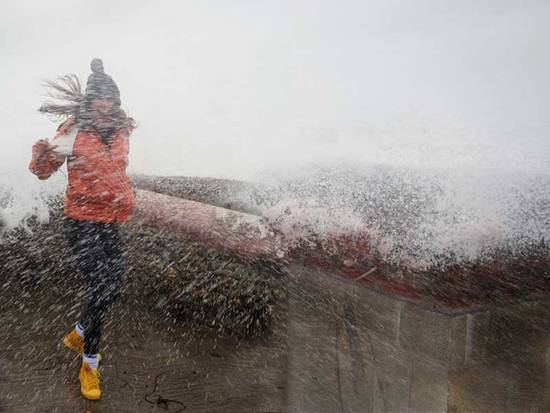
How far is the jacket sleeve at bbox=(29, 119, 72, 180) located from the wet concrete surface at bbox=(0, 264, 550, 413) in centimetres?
99

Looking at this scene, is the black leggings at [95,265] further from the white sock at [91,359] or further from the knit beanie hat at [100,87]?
the knit beanie hat at [100,87]

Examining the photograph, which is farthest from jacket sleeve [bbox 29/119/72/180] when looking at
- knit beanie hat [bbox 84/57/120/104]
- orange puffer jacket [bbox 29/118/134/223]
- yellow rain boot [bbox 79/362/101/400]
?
yellow rain boot [bbox 79/362/101/400]

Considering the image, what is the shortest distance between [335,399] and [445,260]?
33.7 inches

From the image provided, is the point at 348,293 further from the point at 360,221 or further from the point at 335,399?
the point at 335,399

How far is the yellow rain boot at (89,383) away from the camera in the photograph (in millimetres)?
2129

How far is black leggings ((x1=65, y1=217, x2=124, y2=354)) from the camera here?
6.83 feet

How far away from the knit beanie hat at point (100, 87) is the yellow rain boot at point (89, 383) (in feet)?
3.96

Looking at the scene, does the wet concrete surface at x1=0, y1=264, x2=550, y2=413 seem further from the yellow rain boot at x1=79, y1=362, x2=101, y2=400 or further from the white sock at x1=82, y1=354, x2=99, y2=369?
the white sock at x1=82, y1=354, x2=99, y2=369

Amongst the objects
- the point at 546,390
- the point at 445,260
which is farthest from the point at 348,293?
the point at 546,390

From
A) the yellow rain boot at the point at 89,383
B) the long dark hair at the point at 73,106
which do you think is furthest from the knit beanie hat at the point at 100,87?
the yellow rain boot at the point at 89,383

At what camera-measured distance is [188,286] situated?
99.9 inches

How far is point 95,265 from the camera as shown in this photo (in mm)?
2088

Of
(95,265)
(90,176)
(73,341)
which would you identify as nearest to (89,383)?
(73,341)

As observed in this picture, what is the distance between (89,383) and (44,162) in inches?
39.2
